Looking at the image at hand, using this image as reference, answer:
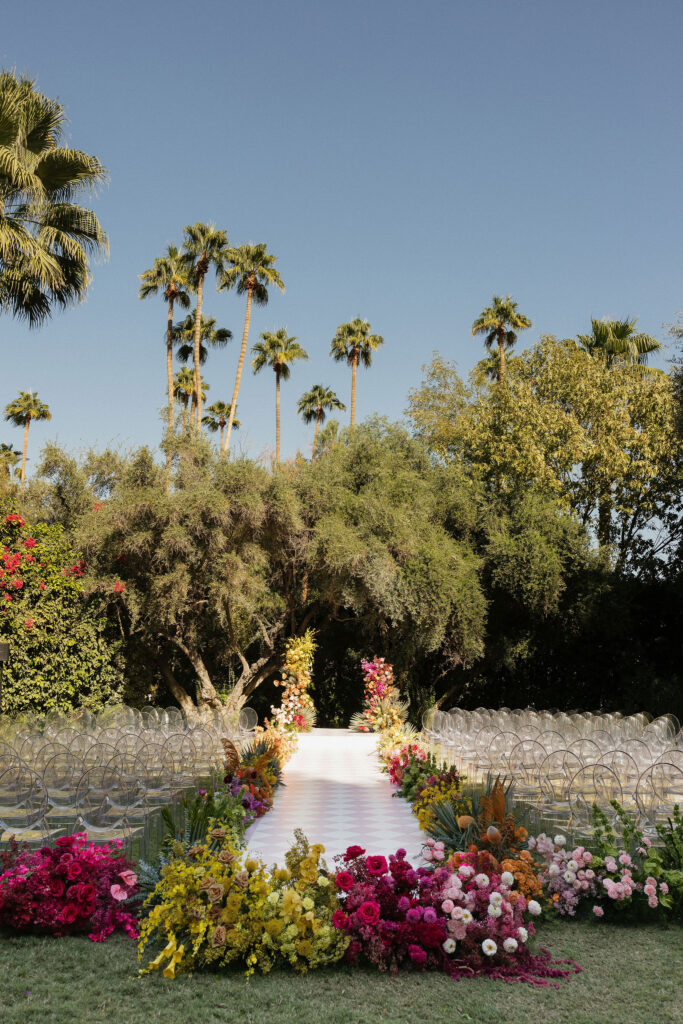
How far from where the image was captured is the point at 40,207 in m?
13.4

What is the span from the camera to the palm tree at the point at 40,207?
12562 mm

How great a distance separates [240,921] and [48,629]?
11.8 m

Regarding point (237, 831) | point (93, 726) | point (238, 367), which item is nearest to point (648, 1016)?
point (237, 831)

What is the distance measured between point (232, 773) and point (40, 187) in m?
10.0

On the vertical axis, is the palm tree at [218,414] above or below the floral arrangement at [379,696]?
above

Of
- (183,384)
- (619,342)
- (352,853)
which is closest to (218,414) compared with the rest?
(183,384)

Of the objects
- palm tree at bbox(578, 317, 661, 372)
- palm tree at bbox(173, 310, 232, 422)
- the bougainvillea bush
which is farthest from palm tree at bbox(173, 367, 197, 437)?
the bougainvillea bush

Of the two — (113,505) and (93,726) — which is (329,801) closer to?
(93,726)

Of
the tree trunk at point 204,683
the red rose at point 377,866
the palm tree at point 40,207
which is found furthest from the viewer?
the tree trunk at point 204,683

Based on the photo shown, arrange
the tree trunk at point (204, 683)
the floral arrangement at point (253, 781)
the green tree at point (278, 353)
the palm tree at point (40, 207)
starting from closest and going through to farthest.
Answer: the floral arrangement at point (253, 781) < the palm tree at point (40, 207) < the tree trunk at point (204, 683) < the green tree at point (278, 353)

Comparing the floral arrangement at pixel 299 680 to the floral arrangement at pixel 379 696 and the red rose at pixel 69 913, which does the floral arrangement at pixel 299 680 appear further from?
the red rose at pixel 69 913

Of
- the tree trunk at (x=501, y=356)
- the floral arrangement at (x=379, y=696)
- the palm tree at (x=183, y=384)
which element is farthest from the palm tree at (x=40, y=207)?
the palm tree at (x=183, y=384)

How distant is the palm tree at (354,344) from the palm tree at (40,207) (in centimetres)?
2027

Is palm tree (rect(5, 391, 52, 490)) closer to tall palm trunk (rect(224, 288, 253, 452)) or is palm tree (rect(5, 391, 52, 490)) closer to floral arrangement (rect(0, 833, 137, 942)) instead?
tall palm trunk (rect(224, 288, 253, 452))
